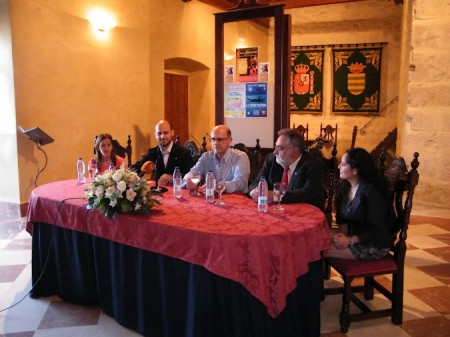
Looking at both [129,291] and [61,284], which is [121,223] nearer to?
[129,291]

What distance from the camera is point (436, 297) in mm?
3055

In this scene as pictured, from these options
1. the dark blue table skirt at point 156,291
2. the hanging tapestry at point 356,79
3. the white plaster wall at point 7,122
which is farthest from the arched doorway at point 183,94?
the dark blue table skirt at point 156,291

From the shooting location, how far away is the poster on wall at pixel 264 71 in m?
4.63

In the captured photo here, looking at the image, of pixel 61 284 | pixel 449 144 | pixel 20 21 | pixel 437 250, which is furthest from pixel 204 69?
pixel 61 284

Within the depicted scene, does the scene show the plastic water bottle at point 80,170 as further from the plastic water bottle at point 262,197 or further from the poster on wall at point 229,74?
the poster on wall at point 229,74

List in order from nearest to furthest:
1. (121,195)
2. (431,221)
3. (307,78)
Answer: (121,195) < (431,221) < (307,78)

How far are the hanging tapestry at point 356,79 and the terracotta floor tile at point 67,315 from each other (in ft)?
26.4

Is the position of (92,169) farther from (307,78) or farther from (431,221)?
(307,78)

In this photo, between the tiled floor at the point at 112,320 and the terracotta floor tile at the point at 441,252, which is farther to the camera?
the terracotta floor tile at the point at 441,252

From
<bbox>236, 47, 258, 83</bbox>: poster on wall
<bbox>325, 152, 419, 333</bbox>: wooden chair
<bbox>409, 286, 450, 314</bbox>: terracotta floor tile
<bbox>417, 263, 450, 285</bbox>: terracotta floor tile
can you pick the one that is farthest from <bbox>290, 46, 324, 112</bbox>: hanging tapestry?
<bbox>325, 152, 419, 333</bbox>: wooden chair

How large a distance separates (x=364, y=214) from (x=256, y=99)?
242 centimetres

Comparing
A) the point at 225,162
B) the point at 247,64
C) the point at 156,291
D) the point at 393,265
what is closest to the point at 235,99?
the point at 247,64

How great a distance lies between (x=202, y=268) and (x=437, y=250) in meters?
2.93

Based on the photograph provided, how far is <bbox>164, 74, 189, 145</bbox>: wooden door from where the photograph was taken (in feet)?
25.2
